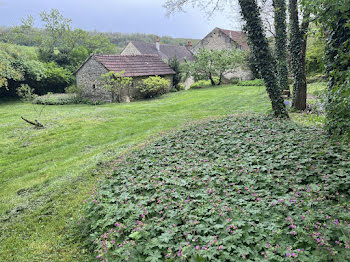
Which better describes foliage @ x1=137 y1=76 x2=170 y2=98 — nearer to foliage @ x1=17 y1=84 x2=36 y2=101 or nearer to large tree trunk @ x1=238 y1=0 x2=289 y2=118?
foliage @ x1=17 y1=84 x2=36 y2=101

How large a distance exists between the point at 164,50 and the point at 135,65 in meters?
18.1

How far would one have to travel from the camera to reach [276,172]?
14.2ft

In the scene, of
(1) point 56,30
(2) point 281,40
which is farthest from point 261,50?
(1) point 56,30

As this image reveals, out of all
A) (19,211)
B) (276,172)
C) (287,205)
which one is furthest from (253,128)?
(19,211)

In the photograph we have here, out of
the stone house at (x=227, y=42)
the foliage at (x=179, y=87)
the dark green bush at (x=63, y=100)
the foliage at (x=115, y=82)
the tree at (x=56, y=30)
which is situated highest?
the tree at (x=56, y=30)

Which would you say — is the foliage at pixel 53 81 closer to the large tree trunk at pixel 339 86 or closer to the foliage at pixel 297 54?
the foliage at pixel 297 54

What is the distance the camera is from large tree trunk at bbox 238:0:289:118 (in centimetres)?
841

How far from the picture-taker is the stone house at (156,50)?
1492 inches

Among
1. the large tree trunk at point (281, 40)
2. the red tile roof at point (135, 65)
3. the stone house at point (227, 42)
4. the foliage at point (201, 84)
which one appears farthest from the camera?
the stone house at point (227, 42)

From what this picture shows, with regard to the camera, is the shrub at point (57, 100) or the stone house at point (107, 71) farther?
the shrub at point (57, 100)

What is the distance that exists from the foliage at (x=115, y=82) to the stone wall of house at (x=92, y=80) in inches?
28.8

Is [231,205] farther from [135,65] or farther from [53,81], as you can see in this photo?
[53,81]

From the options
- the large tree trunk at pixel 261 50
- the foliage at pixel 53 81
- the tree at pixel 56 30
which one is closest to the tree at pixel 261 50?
the large tree trunk at pixel 261 50

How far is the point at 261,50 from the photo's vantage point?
28.3 feet
